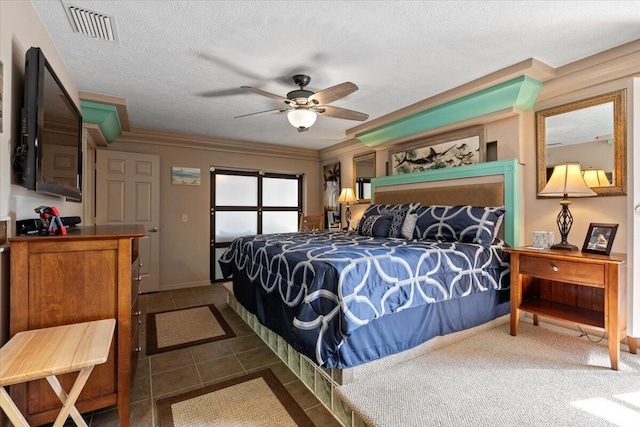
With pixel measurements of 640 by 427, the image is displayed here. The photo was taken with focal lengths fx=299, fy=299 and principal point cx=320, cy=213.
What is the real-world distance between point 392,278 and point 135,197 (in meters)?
4.05

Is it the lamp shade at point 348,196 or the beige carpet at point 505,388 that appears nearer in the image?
the beige carpet at point 505,388

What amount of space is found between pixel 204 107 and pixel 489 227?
3.29 metres

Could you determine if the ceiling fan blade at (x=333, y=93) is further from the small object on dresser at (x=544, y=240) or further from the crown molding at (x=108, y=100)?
the crown molding at (x=108, y=100)

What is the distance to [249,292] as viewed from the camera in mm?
2861

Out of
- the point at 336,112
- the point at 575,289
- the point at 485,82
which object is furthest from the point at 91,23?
the point at 575,289

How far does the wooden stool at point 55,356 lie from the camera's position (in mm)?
1048

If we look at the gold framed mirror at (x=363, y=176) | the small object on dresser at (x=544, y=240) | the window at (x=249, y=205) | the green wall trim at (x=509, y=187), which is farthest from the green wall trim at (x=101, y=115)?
the small object on dresser at (x=544, y=240)

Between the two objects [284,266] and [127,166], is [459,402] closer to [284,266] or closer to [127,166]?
[284,266]

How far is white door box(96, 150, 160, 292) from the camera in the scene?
414cm

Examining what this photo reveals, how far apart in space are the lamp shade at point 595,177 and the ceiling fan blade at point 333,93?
2.07 meters

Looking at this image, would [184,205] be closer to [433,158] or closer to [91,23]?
[91,23]

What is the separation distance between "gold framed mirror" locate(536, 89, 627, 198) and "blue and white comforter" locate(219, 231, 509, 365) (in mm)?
890

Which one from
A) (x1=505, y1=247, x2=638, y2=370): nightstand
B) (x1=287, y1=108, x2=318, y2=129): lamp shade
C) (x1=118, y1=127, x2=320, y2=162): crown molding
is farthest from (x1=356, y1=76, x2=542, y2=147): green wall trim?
(x1=118, y1=127, x2=320, y2=162): crown molding

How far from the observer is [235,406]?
180 cm
